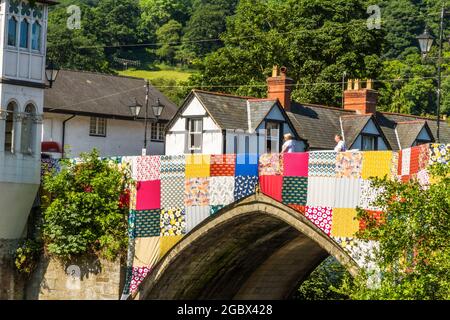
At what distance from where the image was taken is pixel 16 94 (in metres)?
42.5

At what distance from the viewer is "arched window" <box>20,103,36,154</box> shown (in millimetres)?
43031

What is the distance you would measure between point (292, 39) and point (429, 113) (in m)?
37.6

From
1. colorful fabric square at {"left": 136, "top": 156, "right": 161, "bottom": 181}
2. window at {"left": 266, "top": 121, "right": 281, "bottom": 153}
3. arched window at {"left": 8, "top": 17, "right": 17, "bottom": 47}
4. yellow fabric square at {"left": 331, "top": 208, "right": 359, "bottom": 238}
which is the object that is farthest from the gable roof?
yellow fabric square at {"left": 331, "top": 208, "right": 359, "bottom": 238}

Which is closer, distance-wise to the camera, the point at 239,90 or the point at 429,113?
the point at 239,90

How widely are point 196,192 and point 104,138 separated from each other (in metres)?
16.5

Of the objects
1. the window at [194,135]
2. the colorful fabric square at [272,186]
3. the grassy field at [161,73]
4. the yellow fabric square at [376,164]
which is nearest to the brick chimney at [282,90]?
the window at [194,135]

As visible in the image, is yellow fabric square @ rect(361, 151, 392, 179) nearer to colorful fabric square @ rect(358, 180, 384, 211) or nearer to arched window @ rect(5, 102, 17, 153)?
colorful fabric square @ rect(358, 180, 384, 211)

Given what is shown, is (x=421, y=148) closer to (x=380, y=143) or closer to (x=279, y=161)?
(x=279, y=161)

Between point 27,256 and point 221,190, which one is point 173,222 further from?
point 27,256

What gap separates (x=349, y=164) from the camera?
35.7 metres

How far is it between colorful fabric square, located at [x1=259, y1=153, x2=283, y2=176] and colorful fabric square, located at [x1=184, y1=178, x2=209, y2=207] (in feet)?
7.57

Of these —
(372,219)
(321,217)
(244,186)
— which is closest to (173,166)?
(244,186)

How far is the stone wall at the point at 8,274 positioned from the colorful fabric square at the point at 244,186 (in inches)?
331

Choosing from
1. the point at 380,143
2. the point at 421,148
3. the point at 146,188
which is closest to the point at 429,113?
the point at 380,143
